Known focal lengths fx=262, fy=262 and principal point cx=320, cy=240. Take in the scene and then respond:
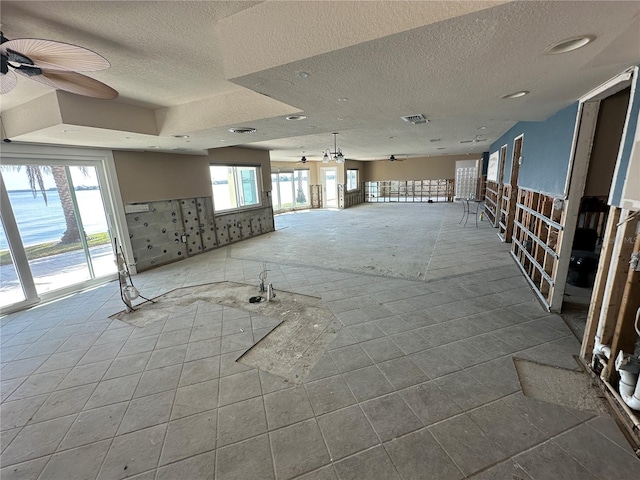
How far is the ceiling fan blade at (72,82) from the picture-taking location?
1732 millimetres

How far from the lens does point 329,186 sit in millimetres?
13727

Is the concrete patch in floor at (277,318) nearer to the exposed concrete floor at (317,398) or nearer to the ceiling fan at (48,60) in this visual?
the exposed concrete floor at (317,398)

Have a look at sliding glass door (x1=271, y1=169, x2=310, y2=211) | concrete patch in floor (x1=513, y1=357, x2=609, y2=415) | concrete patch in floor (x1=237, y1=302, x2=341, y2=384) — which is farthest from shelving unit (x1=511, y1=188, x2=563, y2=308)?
sliding glass door (x1=271, y1=169, x2=310, y2=211)

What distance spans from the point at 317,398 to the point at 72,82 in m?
2.84

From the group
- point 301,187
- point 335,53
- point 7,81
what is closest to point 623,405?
point 335,53

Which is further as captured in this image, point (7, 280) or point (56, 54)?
point (7, 280)

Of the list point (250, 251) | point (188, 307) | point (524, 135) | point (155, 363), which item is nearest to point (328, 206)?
point (250, 251)

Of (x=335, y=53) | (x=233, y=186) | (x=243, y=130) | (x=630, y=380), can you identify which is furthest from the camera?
(x=233, y=186)

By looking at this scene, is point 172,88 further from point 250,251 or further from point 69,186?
point 250,251

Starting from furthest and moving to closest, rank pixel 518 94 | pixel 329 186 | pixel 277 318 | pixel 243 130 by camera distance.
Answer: pixel 329 186 < pixel 243 130 < pixel 277 318 < pixel 518 94

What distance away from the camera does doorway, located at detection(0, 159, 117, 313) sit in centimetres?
368

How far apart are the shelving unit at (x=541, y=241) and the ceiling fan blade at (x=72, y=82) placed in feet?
14.6

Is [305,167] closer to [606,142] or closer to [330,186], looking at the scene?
[330,186]

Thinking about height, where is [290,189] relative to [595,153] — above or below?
below
